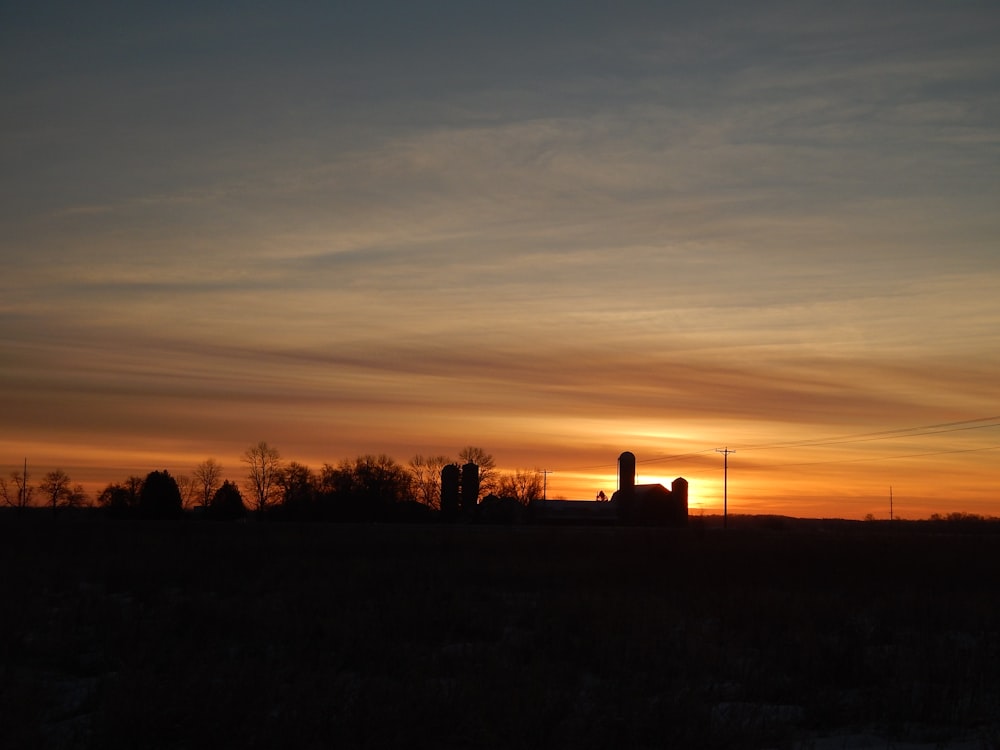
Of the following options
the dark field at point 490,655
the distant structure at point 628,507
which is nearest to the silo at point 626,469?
the distant structure at point 628,507

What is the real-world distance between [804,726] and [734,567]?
56.2 ft

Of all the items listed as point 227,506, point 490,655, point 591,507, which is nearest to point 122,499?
point 227,506

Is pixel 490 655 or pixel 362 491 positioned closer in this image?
pixel 490 655

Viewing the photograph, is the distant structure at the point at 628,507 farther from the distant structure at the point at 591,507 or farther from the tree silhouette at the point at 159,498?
Result: the tree silhouette at the point at 159,498

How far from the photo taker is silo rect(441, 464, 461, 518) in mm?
107613

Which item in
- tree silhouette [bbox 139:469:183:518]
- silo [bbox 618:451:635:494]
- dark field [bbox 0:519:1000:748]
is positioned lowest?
dark field [bbox 0:519:1000:748]

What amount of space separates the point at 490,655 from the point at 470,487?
100m

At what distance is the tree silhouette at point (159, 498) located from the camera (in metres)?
78.1

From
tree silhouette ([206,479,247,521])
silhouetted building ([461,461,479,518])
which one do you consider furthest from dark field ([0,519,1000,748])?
silhouetted building ([461,461,479,518])

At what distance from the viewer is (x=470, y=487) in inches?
4449

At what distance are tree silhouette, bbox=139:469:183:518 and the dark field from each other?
5354 cm

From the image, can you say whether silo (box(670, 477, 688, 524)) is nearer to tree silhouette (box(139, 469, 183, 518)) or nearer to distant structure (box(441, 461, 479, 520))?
distant structure (box(441, 461, 479, 520))

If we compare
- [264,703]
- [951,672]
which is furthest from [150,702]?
[951,672]

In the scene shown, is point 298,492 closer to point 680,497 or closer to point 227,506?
point 227,506
